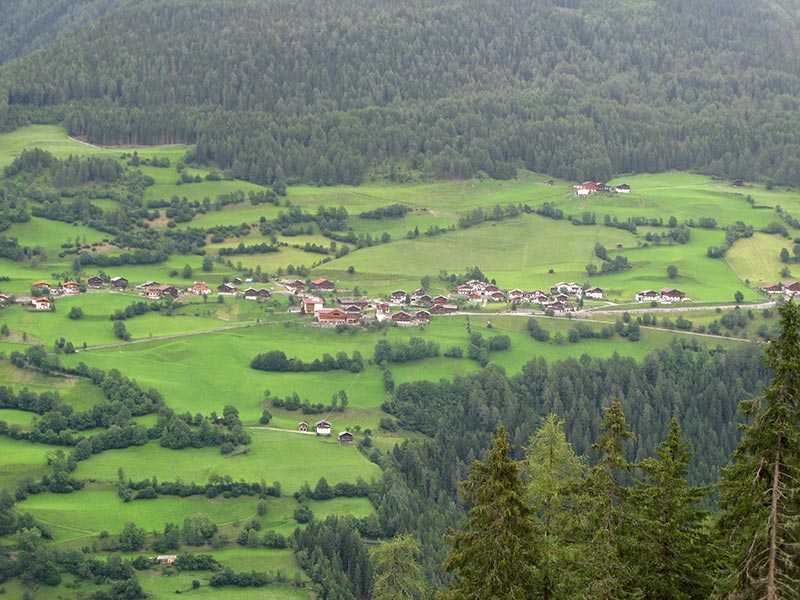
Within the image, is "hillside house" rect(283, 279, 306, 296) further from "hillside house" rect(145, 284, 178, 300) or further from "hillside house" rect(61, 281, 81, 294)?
"hillside house" rect(61, 281, 81, 294)

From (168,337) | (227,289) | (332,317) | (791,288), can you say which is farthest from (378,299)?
(791,288)

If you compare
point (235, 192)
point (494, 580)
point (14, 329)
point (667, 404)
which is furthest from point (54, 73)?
point (494, 580)

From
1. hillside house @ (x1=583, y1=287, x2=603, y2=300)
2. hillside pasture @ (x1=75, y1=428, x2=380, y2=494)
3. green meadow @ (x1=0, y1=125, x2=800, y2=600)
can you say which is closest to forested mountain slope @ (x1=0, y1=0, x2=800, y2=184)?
green meadow @ (x1=0, y1=125, x2=800, y2=600)

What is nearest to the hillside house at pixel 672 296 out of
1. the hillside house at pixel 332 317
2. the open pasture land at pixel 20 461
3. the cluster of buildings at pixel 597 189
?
the hillside house at pixel 332 317

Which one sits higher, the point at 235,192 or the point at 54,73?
the point at 54,73

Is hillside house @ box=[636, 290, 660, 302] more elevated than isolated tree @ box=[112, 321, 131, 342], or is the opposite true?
isolated tree @ box=[112, 321, 131, 342]

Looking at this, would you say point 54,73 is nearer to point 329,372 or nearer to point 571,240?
point 571,240
